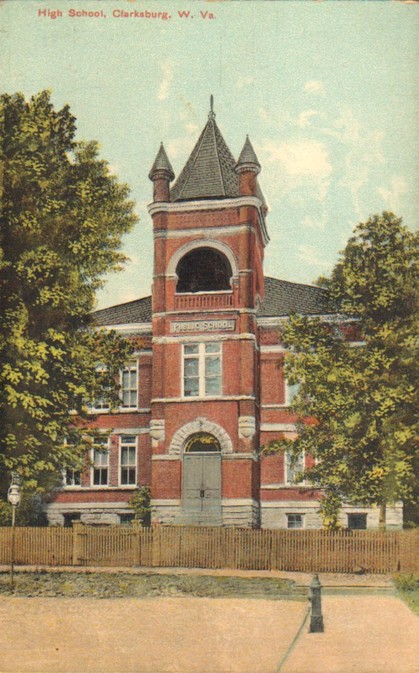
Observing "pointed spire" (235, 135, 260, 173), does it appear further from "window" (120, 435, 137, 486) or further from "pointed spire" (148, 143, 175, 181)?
"window" (120, 435, 137, 486)

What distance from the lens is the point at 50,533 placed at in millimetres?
21484

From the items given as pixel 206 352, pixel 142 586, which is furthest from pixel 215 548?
pixel 206 352

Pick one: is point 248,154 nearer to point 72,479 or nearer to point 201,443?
point 201,443

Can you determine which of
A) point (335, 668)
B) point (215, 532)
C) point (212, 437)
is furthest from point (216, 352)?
point (335, 668)

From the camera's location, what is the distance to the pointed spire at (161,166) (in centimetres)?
1706

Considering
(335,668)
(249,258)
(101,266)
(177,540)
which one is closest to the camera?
(335,668)

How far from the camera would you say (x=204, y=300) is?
2442cm

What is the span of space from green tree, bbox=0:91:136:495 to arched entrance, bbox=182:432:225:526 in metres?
4.32

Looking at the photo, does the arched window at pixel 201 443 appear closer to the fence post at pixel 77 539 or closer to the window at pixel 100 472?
the window at pixel 100 472

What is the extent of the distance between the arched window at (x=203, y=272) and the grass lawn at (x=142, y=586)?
825 cm

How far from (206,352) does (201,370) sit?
528 millimetres

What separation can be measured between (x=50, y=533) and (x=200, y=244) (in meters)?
8.80

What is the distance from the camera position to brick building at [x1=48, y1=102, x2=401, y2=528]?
23.8 meters

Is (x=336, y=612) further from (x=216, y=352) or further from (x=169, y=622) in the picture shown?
(x=216, y=352)
